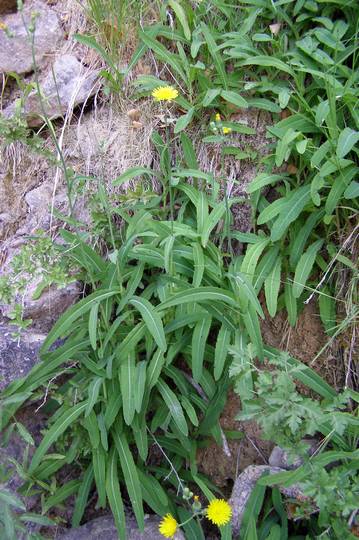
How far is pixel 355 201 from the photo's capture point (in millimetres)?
2621

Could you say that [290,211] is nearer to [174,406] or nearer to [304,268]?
[304,268]

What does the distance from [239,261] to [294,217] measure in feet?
1.06

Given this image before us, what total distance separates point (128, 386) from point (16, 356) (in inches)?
24.1

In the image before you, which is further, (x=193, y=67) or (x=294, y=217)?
(x=193, y=67)

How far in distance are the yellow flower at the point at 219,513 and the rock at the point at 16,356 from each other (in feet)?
3.25

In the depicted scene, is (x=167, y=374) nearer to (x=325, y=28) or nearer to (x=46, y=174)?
(x=46, y=174)

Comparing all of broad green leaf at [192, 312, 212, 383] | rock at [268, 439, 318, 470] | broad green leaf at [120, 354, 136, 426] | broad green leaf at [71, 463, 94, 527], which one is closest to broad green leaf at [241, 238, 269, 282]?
broad green leaf at [192, 312, 212, 383]

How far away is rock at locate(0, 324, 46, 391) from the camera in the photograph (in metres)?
2.68

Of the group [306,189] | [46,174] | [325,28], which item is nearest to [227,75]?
[325,28]

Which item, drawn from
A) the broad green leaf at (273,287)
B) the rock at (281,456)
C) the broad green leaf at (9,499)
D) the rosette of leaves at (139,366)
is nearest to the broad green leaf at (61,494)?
the rosette of leaves at (139,366)

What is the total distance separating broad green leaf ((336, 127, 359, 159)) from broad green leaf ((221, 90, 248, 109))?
0.51m

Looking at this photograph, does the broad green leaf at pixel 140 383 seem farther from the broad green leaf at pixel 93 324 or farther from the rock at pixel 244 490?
the rock at pixel 244 490

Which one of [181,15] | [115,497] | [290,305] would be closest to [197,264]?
[290,305]

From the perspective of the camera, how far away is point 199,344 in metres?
2.45
